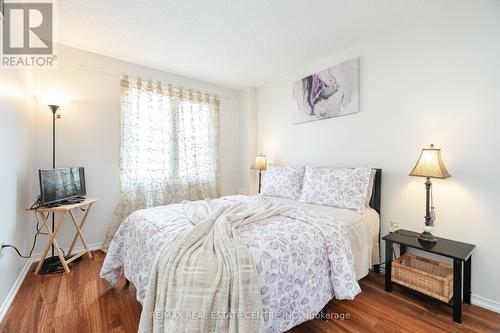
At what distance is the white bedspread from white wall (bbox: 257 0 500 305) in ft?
3.16

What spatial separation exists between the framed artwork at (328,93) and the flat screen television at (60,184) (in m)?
2.91

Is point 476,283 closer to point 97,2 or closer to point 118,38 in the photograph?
point 97,2

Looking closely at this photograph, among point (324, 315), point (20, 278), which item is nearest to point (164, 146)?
point (20, 278)

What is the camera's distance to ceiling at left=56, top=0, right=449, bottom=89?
76.7 inches

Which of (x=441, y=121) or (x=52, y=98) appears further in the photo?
(x=52, y=98)

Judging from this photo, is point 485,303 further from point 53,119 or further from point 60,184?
point 53,119

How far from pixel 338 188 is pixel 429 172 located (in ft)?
2.56

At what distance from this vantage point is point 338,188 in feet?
7.70

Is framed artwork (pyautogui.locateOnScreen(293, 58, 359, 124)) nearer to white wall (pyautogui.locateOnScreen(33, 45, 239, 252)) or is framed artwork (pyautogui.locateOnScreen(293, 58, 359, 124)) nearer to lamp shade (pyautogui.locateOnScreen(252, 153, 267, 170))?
lamp shade (pyautogui.locateOnScreen(252, 153, 267, 170))

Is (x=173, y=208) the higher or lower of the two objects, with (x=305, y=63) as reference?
lower

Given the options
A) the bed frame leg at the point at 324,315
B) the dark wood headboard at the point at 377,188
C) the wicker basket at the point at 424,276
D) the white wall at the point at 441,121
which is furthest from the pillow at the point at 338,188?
the bed frame leg at the point at 324,315

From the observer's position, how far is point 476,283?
181cm

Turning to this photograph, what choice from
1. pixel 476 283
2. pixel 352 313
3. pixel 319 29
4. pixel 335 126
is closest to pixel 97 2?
pixel 319 29

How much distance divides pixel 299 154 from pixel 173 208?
6.48 ft
